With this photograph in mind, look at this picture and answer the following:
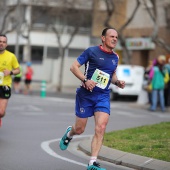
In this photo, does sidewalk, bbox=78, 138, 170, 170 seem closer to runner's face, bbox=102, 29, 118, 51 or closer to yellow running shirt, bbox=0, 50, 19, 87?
runner's face, bbox=102, 29, 118, 51

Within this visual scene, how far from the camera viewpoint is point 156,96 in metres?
24.7

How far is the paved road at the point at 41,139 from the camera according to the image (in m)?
9.91

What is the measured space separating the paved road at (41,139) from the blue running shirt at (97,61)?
141cm

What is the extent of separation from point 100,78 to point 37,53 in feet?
191

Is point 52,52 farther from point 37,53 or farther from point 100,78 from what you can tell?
point 100,78

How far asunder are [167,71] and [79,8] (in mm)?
25234

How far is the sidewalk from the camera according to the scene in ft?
31.1

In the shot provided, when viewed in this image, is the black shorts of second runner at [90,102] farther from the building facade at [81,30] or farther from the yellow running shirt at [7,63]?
the building facade at [81,30]

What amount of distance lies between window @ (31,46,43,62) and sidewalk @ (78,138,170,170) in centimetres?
5558

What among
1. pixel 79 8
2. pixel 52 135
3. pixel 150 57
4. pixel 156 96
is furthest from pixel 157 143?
pixel 79 8

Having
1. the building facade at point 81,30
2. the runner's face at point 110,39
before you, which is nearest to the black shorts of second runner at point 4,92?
the runner's face at point 110,39

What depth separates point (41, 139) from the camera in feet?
44.1

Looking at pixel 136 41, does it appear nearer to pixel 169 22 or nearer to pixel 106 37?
pixel 169 22

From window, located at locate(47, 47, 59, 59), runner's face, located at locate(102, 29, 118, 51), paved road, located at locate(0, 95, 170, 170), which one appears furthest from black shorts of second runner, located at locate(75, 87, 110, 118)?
window, located at locate(47, 47, 59, 59)
